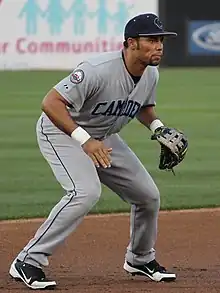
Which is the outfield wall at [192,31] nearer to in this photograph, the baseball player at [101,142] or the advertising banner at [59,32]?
the advertising banner at [59,32]

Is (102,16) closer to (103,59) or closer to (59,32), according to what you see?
(59,32)

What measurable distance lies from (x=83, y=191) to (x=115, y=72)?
700mm

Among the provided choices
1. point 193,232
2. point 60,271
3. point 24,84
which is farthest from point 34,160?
point 24,84

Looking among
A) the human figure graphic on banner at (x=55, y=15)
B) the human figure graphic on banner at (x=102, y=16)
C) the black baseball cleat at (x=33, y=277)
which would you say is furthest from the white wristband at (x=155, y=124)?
the human figure graphic on banner at (x=55, y=15)

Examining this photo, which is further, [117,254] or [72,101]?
[117,254]

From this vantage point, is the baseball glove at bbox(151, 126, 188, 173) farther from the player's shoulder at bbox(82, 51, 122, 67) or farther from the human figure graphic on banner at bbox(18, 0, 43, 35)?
the human figure graphic on banner at bbox(18, 0, 43, 35)

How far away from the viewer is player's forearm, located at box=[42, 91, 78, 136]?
5.19 meters

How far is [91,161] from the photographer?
17.5 feet

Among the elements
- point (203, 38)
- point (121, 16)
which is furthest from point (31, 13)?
point (203, 38)

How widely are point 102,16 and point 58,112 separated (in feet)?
79.3

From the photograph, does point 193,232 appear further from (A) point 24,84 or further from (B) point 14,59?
(B) point 14,59

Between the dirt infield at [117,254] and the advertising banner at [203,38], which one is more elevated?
the dirt infield at [117,254]

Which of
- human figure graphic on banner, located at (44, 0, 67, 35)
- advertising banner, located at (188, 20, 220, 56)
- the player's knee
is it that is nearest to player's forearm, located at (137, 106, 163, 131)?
the player's knee

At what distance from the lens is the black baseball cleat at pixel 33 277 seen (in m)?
5.29
